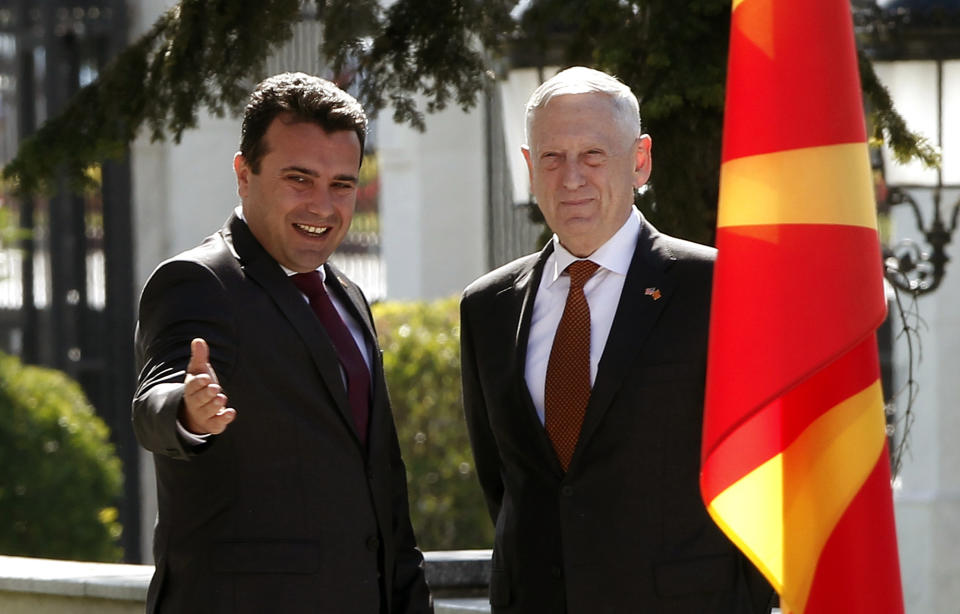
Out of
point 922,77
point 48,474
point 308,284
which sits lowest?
point 48,474

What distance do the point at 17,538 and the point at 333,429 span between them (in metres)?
6.69

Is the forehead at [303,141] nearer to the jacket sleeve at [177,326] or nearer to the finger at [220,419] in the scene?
the jacket sleeve at [177,326]

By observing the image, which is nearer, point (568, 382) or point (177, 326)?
point (177, 326)

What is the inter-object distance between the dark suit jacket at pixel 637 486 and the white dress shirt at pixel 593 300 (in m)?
0.03

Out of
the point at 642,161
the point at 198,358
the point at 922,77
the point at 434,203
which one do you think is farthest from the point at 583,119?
the point at 434,203

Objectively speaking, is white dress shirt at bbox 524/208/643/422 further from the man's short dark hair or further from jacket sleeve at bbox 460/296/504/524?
the man's short dark hair

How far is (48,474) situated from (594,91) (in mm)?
6735

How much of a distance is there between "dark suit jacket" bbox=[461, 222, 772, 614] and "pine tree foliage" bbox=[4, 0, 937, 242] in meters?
1.26

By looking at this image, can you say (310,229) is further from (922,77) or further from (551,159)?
(922,77)

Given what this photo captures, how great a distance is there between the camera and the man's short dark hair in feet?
11.3

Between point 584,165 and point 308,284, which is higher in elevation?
point 584,165

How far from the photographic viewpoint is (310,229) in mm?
3465

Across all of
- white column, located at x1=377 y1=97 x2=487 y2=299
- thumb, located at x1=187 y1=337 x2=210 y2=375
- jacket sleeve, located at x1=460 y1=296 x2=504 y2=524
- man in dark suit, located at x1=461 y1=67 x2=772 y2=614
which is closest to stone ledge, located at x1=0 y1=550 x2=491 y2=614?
jacket sleeve, located at x1=460 y1=296 x2=504 y2=524

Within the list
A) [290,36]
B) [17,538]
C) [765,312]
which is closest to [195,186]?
[17,538]
